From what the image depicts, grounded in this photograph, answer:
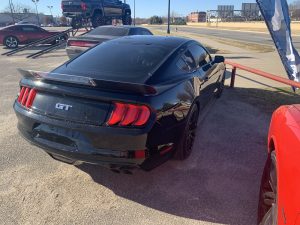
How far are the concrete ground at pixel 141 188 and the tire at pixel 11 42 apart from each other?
16.4 meters

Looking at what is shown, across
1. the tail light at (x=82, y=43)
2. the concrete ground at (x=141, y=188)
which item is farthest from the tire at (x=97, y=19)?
the concrete ground at (x=141, y=188)

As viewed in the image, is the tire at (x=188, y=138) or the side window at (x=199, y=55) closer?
the tire at (x=188, y=138)

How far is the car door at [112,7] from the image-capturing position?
857 inches

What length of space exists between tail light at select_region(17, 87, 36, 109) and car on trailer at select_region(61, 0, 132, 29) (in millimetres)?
18562

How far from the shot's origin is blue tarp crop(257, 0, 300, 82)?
7.30m

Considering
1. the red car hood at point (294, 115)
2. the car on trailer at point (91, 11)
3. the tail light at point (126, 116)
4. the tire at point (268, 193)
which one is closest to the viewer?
the red car hood at point (294, 115)

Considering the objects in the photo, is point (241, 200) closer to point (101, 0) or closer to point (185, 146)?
point (185, 146)

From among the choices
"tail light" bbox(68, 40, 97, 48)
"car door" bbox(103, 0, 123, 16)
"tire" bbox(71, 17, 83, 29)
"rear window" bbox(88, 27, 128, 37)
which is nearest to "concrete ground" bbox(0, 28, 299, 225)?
"tail light" bbox(68, 40, 97, 48)

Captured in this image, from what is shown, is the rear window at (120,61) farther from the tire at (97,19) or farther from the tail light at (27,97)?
the tire at (97,19)

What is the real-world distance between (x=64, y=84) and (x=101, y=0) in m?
20.0

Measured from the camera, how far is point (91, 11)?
21.0 metres

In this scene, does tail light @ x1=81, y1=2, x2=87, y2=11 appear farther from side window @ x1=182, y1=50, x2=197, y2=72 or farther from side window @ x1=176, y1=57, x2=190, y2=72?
side window @ x1=176, y1=57, x2=190, y2=72

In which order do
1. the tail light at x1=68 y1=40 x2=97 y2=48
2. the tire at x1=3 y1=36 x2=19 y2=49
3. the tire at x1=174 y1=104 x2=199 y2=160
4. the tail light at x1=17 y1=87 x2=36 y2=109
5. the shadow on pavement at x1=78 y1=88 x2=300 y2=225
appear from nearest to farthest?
the shadow on pavement at x1=78 y1=88 x2=300 y2=225 → the tail light at x1=17 y1=87 x2=36 y2=109 → the tire at x1=174 y1=104 x2=199 y2=160 → the tail light at x1=68 y1=40 x2=97 y2=48 → the tire at x1=3 y1=36 x2=19 y2=49

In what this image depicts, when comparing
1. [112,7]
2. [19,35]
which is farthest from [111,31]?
[112,7]
